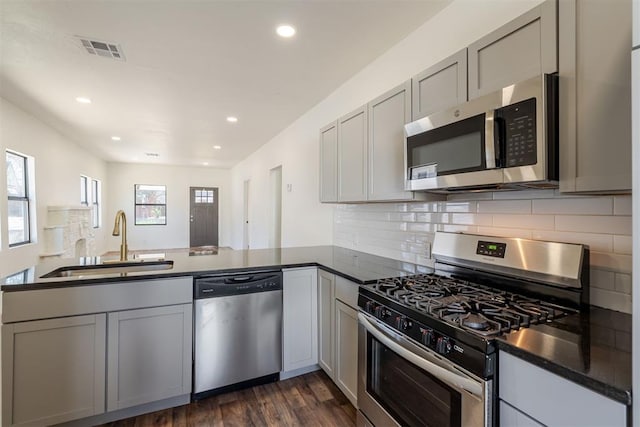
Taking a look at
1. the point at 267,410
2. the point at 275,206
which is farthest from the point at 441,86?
the point at 275,206

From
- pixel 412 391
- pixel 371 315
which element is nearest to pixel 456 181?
pixel 371 315

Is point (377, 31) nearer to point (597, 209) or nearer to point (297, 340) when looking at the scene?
point (597, 209)

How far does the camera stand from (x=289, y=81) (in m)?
3.17

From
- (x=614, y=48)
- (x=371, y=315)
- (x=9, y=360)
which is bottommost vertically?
(x=9, y=360)

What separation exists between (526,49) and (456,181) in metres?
0.60

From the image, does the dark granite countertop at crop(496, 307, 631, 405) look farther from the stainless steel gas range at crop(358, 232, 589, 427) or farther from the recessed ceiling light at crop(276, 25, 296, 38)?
the recessed ceiling light at crop(276, 25, 296, 38)

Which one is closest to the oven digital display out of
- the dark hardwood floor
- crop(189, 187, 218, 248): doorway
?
the dark hardwood floor

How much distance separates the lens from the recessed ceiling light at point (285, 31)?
222 cm

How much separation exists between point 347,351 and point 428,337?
37.8 inches

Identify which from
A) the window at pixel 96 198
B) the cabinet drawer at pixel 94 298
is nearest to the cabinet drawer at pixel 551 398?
the cabinet drawer at pixel 94 298

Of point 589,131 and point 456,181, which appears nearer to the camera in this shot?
point 589,131

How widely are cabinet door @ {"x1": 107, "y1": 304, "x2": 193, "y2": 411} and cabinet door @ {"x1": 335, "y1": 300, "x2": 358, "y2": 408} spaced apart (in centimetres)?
102

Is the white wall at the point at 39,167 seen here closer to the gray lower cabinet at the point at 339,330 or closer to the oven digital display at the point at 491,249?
the gray lower cabinet at the point at 339,330

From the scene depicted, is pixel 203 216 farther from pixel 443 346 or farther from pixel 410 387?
pixel 443 346
